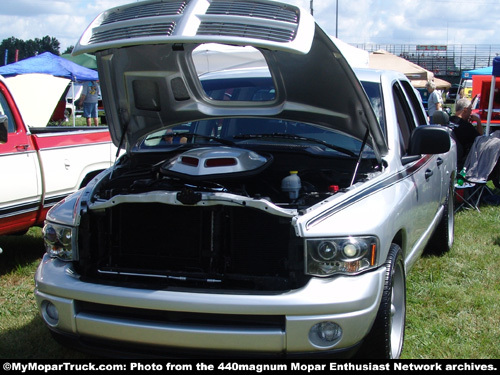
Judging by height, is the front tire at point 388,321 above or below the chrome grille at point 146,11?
below

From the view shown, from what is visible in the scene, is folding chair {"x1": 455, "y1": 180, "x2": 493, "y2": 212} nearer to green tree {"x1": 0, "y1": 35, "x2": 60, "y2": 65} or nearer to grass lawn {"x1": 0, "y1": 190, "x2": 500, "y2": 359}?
grass lawn {"x1": 0, "y1": 190, "x2": 500, "y2": 359}

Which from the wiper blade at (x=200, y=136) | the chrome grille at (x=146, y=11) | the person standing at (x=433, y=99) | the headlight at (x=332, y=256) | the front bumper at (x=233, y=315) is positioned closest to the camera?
the front bumper at (x=233, y=315)

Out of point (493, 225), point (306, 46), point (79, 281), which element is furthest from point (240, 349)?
point (493, 225)

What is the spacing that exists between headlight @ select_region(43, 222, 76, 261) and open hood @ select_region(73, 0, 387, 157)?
105 centimetres

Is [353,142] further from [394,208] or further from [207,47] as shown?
[207,47]

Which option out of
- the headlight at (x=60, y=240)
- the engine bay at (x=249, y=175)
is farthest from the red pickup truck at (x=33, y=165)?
the headlight at (x=60, y=240)

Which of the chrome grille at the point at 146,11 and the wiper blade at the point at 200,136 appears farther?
the wiper blade at the point at 200,136

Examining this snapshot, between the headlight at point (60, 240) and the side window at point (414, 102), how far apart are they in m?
3.19

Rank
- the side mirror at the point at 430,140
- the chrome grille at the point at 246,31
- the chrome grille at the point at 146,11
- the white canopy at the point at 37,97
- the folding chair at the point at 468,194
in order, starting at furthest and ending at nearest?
the white canopy at the point at 37,97 < the folding chair at the point at 468,194 < the side mirror at the point at 430,140 < the chrome grille at the point at 146,11 < the chrome grille at the point at 246,31

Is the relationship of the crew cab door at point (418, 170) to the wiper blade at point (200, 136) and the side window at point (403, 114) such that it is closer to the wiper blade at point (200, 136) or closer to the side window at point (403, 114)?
the side window at point (403, 114)

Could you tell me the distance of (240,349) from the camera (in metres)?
2.82

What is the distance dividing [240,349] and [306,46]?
1.56 m

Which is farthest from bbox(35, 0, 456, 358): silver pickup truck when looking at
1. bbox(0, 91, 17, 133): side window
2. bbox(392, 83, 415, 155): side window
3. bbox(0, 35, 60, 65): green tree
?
bbox(0, 35, 60, 65): green tree

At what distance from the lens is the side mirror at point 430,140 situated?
395 cm
